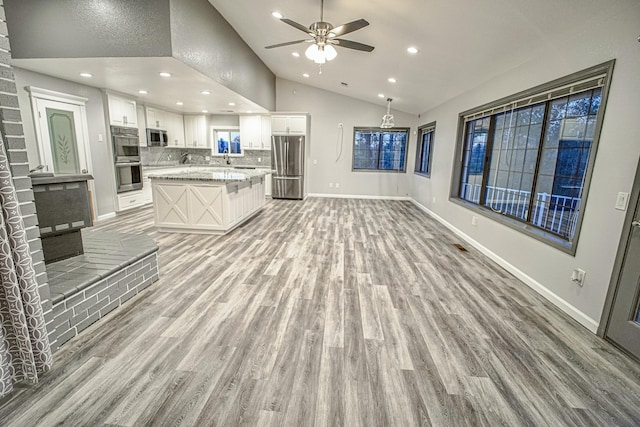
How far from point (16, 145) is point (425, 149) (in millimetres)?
7599

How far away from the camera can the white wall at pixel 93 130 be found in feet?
13.6

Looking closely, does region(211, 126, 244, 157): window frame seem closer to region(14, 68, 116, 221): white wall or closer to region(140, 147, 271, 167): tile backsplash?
region(140, 147, 271, 167): tile backsplash

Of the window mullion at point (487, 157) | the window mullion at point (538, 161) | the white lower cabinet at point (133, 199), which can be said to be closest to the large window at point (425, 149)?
the window mullion at point (487, 157)

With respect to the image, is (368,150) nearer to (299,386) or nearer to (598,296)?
(598,296)

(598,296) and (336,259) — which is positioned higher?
(598,296)

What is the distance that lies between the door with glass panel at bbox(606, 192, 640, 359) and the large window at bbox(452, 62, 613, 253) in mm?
457

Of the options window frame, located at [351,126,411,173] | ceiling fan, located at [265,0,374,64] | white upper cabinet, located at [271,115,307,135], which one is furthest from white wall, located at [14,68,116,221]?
window frame, located at [351,126,411,173]

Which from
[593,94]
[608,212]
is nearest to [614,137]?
[608,212]

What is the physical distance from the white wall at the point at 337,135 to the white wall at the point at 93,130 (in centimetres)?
436

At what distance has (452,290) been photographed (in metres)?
2.91

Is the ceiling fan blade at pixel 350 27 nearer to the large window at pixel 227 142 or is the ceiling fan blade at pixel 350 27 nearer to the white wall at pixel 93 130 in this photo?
the white wall at pixel 93 130

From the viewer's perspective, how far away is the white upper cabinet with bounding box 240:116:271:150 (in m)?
7.91

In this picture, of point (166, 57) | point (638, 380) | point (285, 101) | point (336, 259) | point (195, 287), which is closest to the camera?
point (638, 380)

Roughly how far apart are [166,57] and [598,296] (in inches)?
187
